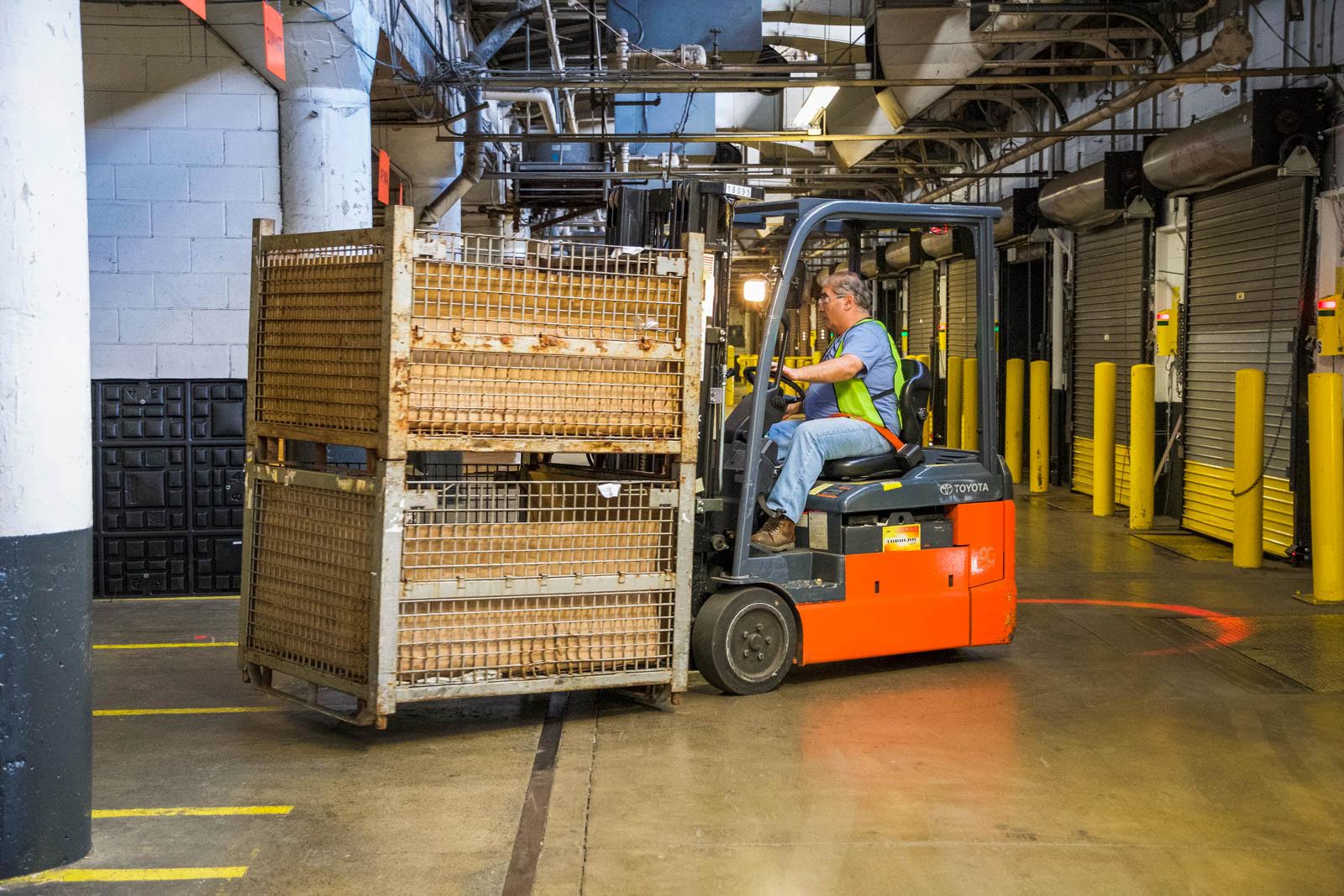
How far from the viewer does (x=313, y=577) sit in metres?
5.93

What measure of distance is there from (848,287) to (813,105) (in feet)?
21.7

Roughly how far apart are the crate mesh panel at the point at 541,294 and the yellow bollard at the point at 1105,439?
9.01 metres

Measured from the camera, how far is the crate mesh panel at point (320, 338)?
18.2 ft

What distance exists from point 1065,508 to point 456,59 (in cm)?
811

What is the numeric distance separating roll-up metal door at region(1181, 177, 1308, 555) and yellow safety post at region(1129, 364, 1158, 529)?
38 cm

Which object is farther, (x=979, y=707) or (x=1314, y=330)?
(x=1314, y=330)

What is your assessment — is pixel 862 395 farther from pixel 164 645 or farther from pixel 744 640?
pixel 164 645

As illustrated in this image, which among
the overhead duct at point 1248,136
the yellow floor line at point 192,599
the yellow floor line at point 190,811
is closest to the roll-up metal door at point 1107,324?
the overhead duct at point 1248,136

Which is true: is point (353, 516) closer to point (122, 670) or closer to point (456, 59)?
point (122, 670)

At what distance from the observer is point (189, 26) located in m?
9.20

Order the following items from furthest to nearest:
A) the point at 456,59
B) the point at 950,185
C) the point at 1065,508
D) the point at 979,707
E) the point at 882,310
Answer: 1. the point at 882,310
2. the point at 950,185
3. the point at 1065,508
4. the point at 456,59
5. the point at 979,707

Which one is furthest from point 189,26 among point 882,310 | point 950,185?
point 882,310

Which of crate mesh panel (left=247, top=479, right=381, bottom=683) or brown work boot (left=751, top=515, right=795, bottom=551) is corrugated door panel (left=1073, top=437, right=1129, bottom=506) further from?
crate mesh panel (left=247, top=479, right=381, bottom=683)

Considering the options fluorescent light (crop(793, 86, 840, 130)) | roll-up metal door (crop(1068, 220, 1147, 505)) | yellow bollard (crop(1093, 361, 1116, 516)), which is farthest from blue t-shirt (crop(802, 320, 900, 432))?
roll-up metal door (crop(1068, 220, 1147, 505))
